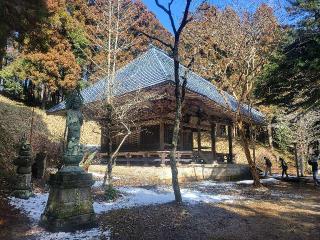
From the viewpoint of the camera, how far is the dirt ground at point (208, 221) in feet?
23.2

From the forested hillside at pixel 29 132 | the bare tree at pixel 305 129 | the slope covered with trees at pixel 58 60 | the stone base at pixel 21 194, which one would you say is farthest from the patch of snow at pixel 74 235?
the bare tree at pixel 305 129

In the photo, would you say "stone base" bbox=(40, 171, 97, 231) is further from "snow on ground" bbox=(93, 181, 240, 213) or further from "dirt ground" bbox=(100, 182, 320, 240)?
"snow on ground" bbox=(93, 181, 240, 213)

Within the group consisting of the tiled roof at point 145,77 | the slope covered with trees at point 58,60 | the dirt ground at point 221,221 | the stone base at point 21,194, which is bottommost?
the dirt ground at point 221,221

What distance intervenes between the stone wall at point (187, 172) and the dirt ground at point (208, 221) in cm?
585

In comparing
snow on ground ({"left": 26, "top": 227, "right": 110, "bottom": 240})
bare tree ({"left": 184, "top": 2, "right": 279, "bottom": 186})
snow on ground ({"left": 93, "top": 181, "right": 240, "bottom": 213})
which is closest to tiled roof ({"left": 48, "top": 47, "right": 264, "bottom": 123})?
bare tree ({"left": 184, "top": 2, "right": 279, "bottom": 186})

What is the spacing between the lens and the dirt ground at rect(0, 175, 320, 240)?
23.2 feet

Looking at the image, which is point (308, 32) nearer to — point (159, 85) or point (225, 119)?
point (159, 85)

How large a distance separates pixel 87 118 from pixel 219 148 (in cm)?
2179

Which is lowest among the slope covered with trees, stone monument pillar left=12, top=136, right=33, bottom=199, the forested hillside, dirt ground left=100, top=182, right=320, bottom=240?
dirt ground left=100, top=182, right=320, bottom=240

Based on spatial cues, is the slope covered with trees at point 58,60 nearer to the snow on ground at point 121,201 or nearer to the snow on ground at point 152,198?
the snow on ground at point 152,198

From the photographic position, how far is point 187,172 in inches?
697

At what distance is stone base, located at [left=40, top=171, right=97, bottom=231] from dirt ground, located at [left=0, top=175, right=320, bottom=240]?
499mm

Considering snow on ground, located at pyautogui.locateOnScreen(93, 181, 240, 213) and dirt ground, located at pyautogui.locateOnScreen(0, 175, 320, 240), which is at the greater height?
snow on ground, located at pyautogui.locateOnScreen(93, 181, 240, 213)

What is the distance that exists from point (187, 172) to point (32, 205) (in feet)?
32.3
